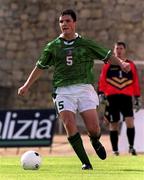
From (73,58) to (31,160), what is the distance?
4.47 ft

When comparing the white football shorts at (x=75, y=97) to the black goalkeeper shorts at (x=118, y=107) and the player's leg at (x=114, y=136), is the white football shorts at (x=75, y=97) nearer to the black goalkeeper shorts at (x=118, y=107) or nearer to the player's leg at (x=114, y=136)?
the black goalkeeper shorts at (x=118, y=107)

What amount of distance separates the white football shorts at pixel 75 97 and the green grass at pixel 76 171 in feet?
2.59

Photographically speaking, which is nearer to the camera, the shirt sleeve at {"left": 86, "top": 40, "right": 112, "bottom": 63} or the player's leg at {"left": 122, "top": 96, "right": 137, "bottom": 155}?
the shirt sleeve at {"left": 86, "top": 40, "right": 112, "bottom": 63}

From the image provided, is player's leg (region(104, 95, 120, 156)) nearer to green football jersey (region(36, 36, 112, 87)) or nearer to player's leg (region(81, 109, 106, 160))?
player's leg (region(81, 109, 106, 160))

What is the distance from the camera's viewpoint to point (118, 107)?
15.9 meters

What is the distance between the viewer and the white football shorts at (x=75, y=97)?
10805 millimetres

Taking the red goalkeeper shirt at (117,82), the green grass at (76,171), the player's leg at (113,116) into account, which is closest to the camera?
the green grass at (76,171)

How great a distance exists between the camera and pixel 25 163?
10875mm

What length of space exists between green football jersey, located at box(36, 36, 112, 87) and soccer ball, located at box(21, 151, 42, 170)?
916 millimetres

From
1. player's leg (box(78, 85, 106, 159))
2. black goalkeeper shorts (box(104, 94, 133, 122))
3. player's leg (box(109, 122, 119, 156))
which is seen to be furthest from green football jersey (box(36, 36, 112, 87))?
player's leg (box(109, 122, 119, 156))

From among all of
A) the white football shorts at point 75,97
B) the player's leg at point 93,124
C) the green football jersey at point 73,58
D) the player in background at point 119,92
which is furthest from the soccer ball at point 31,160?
the player in background at point 119,92

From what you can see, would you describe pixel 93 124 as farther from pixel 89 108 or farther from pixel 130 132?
pixel 130 132

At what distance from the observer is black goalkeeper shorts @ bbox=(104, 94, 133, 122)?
15.9 meters

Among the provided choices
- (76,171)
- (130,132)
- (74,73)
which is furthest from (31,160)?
(130,132)
